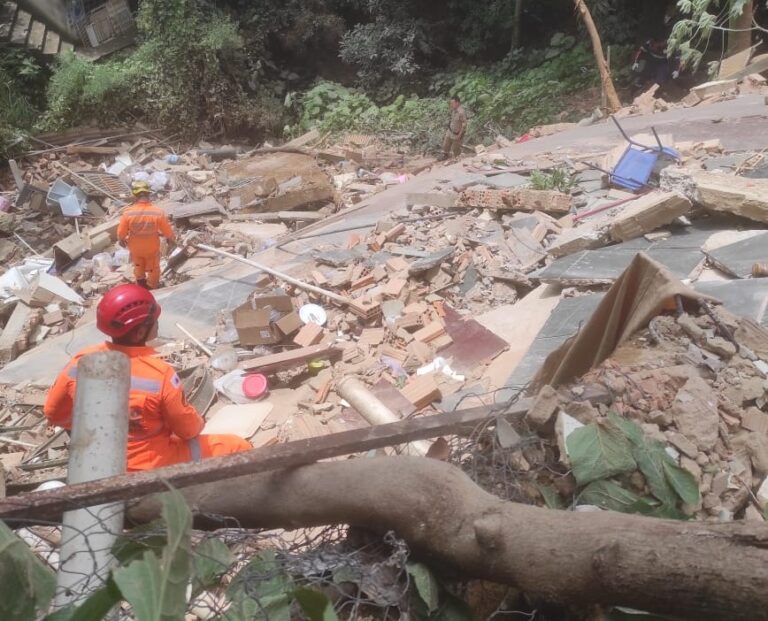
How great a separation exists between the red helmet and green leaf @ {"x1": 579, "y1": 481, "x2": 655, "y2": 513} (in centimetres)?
217

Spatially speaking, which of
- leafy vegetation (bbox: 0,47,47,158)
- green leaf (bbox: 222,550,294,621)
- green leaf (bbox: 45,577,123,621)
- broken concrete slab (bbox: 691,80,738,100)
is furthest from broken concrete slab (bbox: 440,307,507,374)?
leafy vegetation (bbox: 0,47,47,158)

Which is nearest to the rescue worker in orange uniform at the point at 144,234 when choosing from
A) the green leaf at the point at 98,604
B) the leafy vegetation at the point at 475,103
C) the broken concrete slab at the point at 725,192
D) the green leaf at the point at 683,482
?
the broken concrete slab at the point at 725,192

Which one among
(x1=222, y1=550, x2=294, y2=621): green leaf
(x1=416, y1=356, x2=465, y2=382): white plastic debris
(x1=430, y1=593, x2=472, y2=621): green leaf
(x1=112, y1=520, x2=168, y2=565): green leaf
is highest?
(x1=112, y1=520, x2=168, y2=565): green leaf

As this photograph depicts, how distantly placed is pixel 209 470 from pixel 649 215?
5191mm

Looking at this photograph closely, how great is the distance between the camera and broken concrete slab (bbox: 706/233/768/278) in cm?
467

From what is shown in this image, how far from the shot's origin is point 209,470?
5.54 feet

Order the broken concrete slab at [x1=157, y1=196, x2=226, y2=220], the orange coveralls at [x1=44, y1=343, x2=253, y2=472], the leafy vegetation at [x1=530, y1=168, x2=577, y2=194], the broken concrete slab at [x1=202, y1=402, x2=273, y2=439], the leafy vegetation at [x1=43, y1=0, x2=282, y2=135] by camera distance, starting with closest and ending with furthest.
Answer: the orange coveralls at [x1=44, y1=343, x2=253, y2=472] → the broken concrete slab at [x1=202, y1=402, x2=273, y2=439] → the leafy vegetation at [x1=530, y1=168, x2=577, y2=194] → the broken concrete slab at [x1=157, y1=196, x2=226, y2=220] → the leafy vegetation at [x1=43, y1=0, x2=282, y2=135]

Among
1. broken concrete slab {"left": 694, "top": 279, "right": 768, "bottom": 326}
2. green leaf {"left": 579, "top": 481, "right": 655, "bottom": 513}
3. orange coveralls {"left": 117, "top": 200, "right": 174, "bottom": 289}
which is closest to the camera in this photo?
green leaf {"left": 579, "top": 481, "right": 655, "bottom": 513}

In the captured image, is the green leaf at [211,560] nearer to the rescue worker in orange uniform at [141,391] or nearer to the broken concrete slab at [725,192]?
the rescue worker in orange uniform at [141,391]

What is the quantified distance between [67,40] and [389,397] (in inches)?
681

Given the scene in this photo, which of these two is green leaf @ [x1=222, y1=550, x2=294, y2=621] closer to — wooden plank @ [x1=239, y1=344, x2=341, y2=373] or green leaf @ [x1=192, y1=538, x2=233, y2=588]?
green leaf @ [x1=192, y1=538, x2=233, y2=588]

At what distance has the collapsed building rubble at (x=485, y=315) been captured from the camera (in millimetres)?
2238

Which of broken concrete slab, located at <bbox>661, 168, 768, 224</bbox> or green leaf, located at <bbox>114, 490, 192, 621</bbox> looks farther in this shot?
broken concrete slab, located at <bbox>661, 168, 768, 224</bbox>

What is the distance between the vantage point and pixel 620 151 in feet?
26.9
